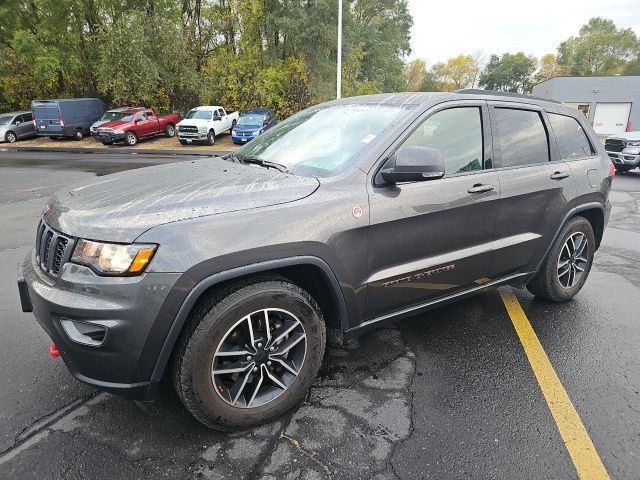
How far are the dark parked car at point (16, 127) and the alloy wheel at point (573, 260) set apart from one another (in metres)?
28.7

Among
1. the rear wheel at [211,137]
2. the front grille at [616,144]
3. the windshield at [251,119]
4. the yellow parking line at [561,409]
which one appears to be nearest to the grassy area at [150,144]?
the rear wheel at [211,137]

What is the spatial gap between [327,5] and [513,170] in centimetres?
2662

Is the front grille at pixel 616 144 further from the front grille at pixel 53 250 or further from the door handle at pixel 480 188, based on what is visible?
the front grille at pixel 53 250

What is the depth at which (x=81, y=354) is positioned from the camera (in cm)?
202

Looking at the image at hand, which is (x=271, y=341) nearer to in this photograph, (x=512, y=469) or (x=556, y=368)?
(x=512, y=469)

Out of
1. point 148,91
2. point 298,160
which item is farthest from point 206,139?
point 298,160

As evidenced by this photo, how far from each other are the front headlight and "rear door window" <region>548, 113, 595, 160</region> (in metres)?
3.30

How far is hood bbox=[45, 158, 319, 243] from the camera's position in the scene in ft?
6.70

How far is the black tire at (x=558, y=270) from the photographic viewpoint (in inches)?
145

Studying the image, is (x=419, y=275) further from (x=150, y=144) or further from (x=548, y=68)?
(x=548, y=68)

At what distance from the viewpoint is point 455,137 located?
2.99 meters

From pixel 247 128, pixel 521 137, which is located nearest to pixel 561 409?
pixel 521 137

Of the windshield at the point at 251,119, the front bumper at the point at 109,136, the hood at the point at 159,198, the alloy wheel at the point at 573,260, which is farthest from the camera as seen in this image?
the windshield at the point at 251,119

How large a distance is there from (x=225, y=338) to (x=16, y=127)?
2868 cm
